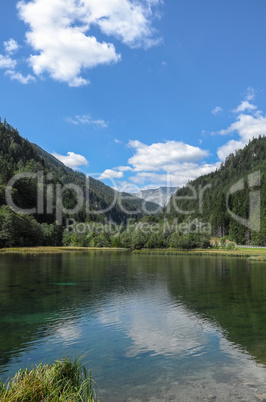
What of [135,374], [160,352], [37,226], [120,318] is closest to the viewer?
[135,374]

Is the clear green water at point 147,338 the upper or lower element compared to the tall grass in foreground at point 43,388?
lower

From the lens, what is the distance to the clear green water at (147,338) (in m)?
13.5

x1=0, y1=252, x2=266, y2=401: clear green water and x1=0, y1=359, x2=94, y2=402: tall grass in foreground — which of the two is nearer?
x1=0, y1=359, x2=94, y2=402: tall grass in foreground

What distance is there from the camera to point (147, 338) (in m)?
20.2

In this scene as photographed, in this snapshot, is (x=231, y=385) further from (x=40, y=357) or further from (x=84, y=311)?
(x=84, y=311)

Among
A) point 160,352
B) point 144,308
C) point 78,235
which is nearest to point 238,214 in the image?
point 78,235

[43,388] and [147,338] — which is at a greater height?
[43,388]

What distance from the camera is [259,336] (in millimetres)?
20328

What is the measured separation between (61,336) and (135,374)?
762cm

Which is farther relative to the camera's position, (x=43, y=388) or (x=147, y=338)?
(x=147, y=338)

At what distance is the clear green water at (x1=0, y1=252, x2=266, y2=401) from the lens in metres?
13.5

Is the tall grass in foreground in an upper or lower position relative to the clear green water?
upper

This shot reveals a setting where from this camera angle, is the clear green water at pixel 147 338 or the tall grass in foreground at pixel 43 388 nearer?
the tall grass in foreground at pixel 43 388

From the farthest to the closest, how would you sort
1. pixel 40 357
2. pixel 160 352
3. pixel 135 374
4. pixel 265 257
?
pixel 265 257 → pixel 160 352 → pixel 40 357 → pixel 135 374
